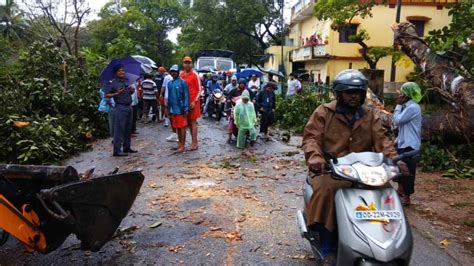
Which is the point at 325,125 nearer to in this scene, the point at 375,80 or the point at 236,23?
the point at 375,80

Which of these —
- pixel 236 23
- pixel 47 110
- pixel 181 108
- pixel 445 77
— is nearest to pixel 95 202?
pixel 181 108

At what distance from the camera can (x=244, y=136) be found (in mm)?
10211

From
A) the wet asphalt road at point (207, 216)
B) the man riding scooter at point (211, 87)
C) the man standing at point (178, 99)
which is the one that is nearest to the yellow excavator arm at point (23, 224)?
the wet asphalt road at point (207, 216)

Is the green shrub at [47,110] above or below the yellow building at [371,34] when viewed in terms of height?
below

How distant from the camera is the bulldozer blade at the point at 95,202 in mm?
3410

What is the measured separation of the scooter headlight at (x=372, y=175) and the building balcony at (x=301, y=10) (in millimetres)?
28303

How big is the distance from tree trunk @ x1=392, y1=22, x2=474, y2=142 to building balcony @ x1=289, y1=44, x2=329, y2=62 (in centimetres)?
1794

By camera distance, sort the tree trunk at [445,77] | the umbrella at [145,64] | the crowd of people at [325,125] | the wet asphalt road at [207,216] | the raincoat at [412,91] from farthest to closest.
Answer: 1. the umbrella at [145,64]
2. the tree trunk at [445,77]
3. the raincoat at [412,91]
4. the wet asphalt road at [207,216]
5. the crowd of people at [325,125]

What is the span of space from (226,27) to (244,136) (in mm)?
27979

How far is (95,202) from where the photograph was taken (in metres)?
3.60

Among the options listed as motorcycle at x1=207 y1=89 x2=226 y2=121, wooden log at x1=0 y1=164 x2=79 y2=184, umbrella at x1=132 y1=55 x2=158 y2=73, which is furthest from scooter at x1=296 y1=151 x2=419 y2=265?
motorcycle at x1=207 y1=89 x2=226 y2=121

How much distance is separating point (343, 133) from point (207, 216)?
233 centimetres

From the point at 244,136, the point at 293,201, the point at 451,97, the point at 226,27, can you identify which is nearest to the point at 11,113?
the point at 244,136

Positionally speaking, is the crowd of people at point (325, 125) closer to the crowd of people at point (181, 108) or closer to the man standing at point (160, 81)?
the crowd of people at point (181, 108)
